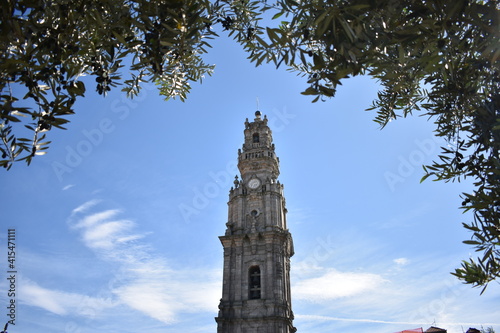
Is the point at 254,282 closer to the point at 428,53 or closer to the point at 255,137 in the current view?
the point at 255,137

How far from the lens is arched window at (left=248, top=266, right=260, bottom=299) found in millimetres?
36812

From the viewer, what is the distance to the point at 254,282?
37.8 metres

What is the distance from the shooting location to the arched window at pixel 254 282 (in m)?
36.8

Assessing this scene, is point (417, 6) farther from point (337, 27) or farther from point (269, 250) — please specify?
point (269, 250)

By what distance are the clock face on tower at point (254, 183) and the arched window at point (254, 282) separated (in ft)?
29.6

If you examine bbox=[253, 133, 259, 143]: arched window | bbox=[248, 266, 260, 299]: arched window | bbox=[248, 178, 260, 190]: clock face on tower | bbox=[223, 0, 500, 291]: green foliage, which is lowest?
bbox=[223, 0, 500, 291]: green foliage

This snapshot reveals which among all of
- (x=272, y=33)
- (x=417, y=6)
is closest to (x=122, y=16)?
(x=272, y=33)

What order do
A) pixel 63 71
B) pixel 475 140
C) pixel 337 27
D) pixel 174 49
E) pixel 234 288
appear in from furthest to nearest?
pixel 234 288 → pixel 475 140 → pixel 174 49 → pixel 63 71 → pixel 337 27

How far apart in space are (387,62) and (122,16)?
314cm

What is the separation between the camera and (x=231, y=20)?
6016 millimetres

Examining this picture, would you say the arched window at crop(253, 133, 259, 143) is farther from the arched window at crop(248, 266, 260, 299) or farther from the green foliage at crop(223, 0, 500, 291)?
the green foliage at crop(223, 0, 500, 291)

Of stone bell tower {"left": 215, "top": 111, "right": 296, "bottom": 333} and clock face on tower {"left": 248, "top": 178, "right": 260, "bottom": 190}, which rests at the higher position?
clock face on tower {"left": 248, "top": 178, "right": 260, "bottom": 190}

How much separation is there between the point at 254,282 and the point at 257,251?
2970mm

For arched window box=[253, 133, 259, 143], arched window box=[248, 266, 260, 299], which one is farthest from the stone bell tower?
arched window box=[253, 133, 259, 143]
